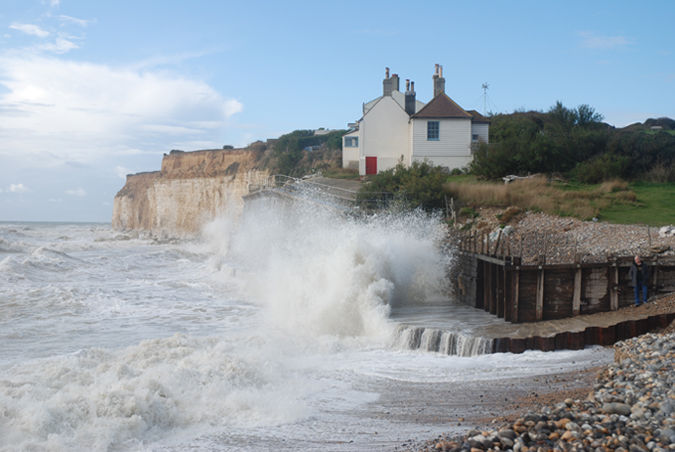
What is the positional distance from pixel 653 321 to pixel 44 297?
18158mm

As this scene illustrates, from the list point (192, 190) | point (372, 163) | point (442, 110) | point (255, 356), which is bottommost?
point (255, 356)

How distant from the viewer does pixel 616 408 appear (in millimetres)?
5625

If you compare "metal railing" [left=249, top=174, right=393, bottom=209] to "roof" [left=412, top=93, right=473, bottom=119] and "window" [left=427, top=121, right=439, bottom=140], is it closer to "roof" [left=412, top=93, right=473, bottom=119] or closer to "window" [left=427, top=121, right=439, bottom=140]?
"window" [left=427, top=121, right=439, bottom=140]

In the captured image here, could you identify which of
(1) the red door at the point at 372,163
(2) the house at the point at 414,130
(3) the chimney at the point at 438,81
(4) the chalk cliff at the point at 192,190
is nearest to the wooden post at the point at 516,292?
(2) the house at the point at 414,130

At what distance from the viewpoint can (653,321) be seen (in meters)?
10.1

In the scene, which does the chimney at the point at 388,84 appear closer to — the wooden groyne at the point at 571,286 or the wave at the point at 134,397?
the wooden groyne at the point at 571,286

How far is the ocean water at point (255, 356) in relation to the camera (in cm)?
672

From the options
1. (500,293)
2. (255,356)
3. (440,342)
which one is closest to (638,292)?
(500,293)

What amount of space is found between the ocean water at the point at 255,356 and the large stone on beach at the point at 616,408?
193 cm

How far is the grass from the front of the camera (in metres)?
19.3

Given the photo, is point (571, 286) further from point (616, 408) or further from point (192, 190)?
point (192, 190)

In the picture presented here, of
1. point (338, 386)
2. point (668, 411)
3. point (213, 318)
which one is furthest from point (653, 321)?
point (213, 318)

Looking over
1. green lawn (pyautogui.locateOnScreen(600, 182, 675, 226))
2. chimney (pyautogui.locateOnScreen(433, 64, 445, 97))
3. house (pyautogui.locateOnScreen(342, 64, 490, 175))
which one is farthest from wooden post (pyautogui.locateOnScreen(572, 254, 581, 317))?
chimney (pyautogui.locateOnScreen(433, 64, 445, 97))

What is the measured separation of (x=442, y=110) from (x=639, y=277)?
2175 centimetres
